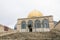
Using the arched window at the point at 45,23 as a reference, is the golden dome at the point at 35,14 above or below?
above

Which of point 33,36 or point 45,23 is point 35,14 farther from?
point 33,36

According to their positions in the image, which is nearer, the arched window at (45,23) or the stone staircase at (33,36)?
the stone staircase at (33,36)

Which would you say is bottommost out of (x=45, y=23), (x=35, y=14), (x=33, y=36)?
(x=33, y=36)

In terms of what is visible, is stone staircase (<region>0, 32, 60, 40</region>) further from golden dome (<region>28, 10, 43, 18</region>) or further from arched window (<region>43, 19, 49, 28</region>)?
golden dome (<region>28, 10, 43, 18</region>)

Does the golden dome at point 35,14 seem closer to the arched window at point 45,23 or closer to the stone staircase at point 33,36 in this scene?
the arched window at point 45,23

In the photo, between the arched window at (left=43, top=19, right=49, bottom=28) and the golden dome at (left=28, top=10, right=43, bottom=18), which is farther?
the golden dome at (left=28, top=10, right=43, bottom=18)

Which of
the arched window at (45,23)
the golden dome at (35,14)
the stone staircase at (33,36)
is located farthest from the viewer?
the golden dome at (35,14)

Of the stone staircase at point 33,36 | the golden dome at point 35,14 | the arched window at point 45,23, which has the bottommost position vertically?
the stone staircase at point 33,36

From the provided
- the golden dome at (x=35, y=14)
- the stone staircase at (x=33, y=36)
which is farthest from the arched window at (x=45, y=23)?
the stone staircase at (x=33, y=36)

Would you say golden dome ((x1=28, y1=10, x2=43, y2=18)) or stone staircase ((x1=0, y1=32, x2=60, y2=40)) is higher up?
golden dome ((x1=28, y1=10, x2=43, y2=18))

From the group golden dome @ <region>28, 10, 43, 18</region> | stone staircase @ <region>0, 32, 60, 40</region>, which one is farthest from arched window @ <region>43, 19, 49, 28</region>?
stone staircase @ <region>0, 32, 60, 40</region>

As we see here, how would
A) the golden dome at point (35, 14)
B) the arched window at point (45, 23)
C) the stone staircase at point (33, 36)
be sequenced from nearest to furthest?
the stone staircase at point (33, 36) < the arched window at point (45, 23) < the golden dome at point (35, 14)

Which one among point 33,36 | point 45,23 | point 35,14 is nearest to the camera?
point 33,36

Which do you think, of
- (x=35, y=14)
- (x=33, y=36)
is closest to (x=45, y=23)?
(x=35, y=14)
